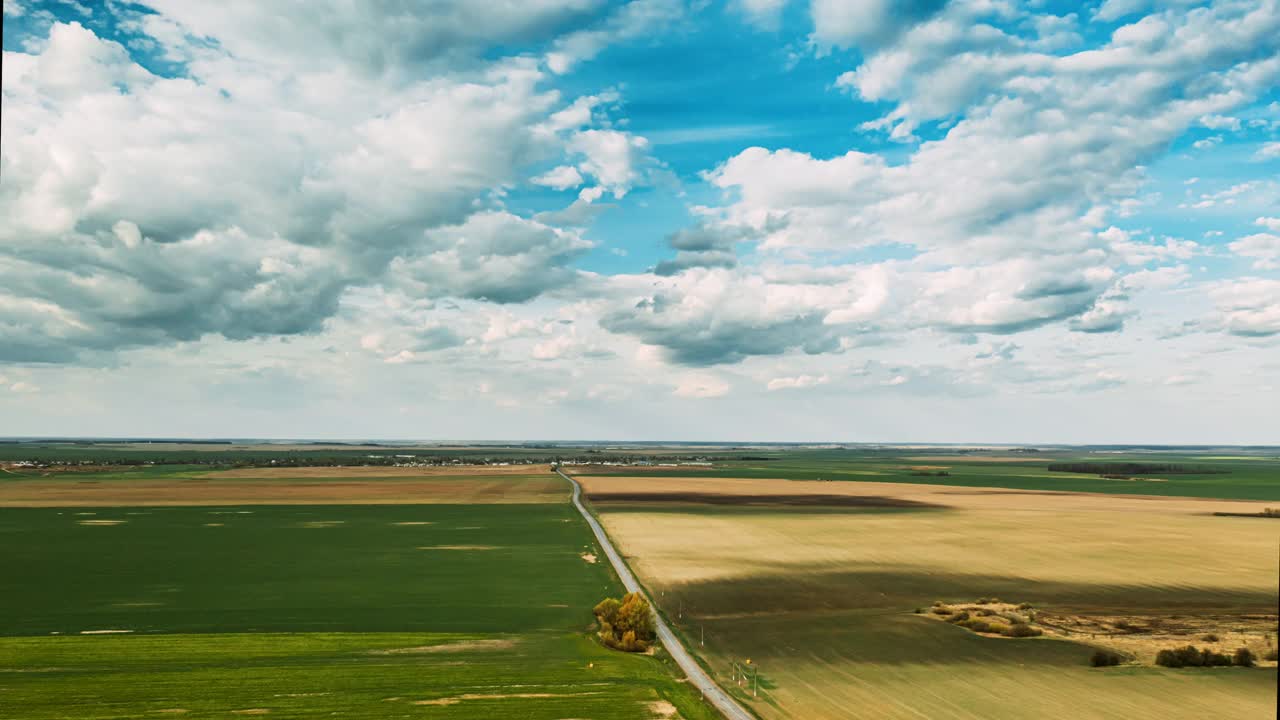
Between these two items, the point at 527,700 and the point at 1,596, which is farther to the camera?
the point at 1,596

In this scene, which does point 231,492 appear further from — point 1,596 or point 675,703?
point 675,703

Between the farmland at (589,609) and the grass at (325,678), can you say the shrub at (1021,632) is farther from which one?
the grass at (325,678)

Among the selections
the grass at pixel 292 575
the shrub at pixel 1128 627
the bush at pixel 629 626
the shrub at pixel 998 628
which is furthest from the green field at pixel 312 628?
the shrub at pixel 1128 627

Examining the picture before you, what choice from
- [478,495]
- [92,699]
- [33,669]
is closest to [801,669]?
[92,699]

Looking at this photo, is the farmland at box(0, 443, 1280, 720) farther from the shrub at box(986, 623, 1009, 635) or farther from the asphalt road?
the shrub at box(986, 623, 1009, 635)

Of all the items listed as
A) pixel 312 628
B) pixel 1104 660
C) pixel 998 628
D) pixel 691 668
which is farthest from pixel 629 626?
pixel 1104 660

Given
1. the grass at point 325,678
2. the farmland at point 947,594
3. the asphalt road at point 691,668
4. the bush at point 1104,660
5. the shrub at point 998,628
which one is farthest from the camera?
the shrub at point 998,628
